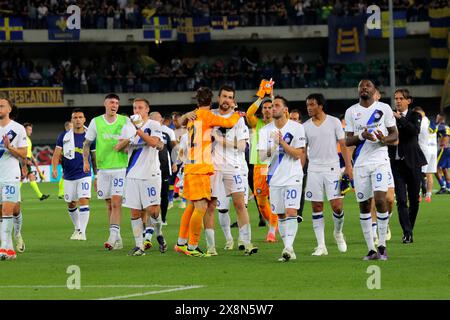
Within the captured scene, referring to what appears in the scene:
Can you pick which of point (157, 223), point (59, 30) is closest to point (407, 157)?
point (157, 223)

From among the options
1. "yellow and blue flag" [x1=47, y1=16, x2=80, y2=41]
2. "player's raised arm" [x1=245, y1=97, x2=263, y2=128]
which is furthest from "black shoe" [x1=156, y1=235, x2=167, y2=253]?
"yellow and blue flag" [x1=47, y1=16, x2=80, y2=41]

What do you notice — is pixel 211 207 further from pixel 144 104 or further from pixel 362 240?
pixel 362 240

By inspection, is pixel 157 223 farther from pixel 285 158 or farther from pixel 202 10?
pixel 202 10

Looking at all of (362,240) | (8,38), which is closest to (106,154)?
(362,240)

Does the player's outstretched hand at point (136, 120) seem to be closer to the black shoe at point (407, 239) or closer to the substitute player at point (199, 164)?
the substitute player at point (199, 164)

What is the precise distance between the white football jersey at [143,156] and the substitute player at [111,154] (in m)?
0.85

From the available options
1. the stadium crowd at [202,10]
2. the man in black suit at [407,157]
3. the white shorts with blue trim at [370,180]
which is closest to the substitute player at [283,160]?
the white shorts with blue trim at [370,180]

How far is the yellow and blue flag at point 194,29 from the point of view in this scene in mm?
62688

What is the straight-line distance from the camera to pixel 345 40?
61.7 m

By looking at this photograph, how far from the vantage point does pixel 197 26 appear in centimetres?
6272

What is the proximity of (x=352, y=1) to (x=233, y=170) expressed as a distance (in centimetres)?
4964

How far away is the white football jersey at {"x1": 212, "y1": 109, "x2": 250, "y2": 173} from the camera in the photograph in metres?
16.4

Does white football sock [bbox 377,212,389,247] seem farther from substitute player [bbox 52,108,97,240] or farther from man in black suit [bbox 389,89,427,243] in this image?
substitute player [bbox 52,108,97,240]

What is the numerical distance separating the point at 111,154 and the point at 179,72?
4582 centimetres
